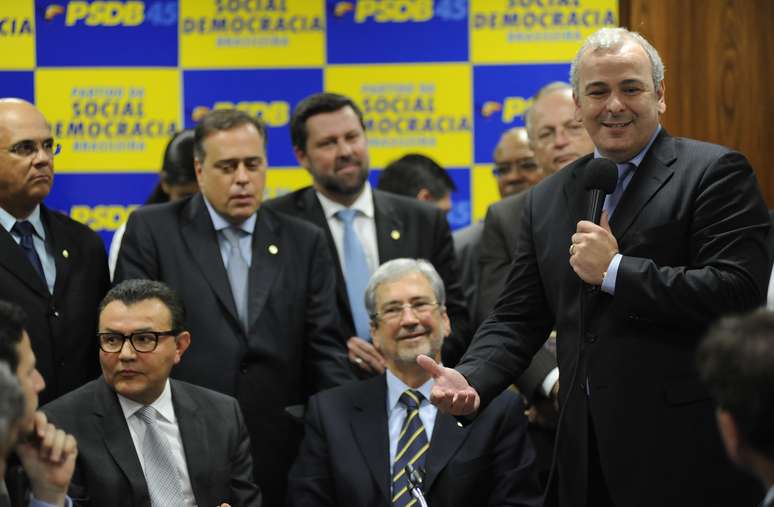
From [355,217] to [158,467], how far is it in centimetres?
146

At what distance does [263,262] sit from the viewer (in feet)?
14.6

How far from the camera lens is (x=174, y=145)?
5.31 metres

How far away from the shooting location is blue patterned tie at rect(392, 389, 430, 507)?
13.4 ft

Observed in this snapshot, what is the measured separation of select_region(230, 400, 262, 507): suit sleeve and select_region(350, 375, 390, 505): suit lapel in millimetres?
379

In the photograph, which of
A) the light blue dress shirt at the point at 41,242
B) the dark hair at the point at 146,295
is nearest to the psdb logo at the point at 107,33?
the light blue dress shirt at the point at 41,242

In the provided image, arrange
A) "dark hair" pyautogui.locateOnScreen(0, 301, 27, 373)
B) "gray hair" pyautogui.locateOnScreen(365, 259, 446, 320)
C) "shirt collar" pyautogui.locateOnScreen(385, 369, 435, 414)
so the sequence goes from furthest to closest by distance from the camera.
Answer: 1. "gray hair" pyautogui.locateOnScreen(365, 259, 446, 320)
2. "shirt collar" pyautogui.locateOnScreen(385, 369, 435, 414)
3. "dark hair" pyautogui.locateOnScreen(0, 301, 27, 373)

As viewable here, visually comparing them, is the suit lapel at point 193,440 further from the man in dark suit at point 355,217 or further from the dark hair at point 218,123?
the dark hair at point 218,123

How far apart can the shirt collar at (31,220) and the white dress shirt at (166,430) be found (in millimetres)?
654

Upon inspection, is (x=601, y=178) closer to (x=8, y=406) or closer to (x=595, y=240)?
Result: (x=595, y=240)

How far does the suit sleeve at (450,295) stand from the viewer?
4.70m

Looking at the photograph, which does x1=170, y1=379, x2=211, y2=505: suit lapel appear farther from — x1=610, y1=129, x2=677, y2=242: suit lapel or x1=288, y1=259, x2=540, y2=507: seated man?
x1=610, y1=129, x2=677, y2=242: suit lapel

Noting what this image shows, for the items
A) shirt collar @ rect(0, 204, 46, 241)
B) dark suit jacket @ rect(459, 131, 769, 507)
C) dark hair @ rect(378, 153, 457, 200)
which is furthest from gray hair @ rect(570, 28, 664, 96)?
dark hair @ rect(378, 153, 457, 200)

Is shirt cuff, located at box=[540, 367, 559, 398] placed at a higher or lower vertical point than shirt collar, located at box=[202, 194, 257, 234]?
lower

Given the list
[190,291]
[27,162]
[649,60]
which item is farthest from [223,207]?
[649,60]
